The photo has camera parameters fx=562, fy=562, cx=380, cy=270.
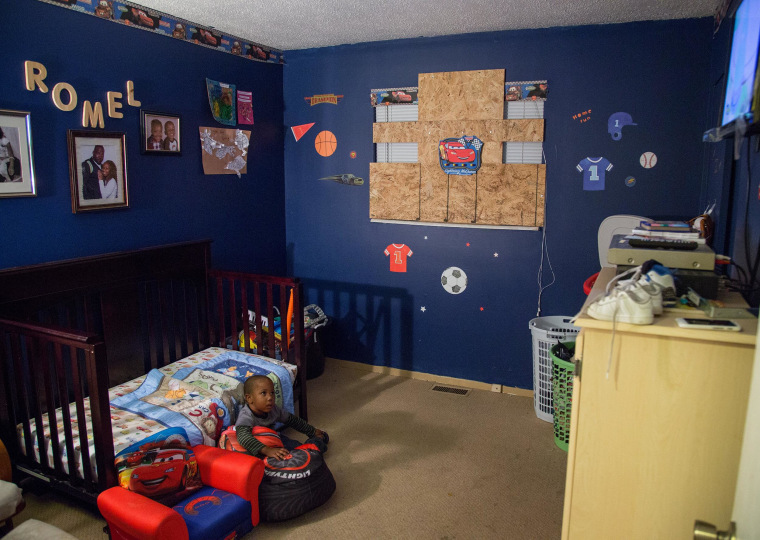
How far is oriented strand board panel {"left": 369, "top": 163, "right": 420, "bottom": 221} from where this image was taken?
3805 mm

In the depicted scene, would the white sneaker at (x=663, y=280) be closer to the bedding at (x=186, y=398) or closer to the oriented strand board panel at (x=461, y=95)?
the bedding at (x=186, y=398)

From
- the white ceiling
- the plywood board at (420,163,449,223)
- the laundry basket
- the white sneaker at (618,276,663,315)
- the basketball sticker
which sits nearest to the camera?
the white sneaker at (618,276,663,315)

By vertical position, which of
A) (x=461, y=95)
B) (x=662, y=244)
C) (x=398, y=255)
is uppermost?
(x=461, y=95)

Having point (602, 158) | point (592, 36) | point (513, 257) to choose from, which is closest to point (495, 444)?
point (513, 257)

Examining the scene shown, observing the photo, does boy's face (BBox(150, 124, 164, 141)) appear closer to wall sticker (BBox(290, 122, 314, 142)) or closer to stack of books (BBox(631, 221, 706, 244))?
wall sticker (BBox(290, 122, 314, 142))

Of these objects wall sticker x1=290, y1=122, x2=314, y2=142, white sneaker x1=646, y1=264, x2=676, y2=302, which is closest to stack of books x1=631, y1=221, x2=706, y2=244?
white sneaker x1=646, y1=264, x2=676, y2=302

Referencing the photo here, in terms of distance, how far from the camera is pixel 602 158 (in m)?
3.31

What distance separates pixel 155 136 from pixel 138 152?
0.14m

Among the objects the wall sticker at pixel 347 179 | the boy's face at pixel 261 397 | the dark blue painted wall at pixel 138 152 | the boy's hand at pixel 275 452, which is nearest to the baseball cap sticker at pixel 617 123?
the wall sticker at pixel 347 179

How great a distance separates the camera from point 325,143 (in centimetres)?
405

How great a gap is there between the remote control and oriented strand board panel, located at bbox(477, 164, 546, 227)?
4.87 ft

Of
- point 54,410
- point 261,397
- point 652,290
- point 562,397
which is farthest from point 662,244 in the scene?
point 54,410

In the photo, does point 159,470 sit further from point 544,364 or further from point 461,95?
point 461,95

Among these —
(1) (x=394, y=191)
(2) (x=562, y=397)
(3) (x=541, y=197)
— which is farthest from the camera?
(1) (x=394, y=191)
